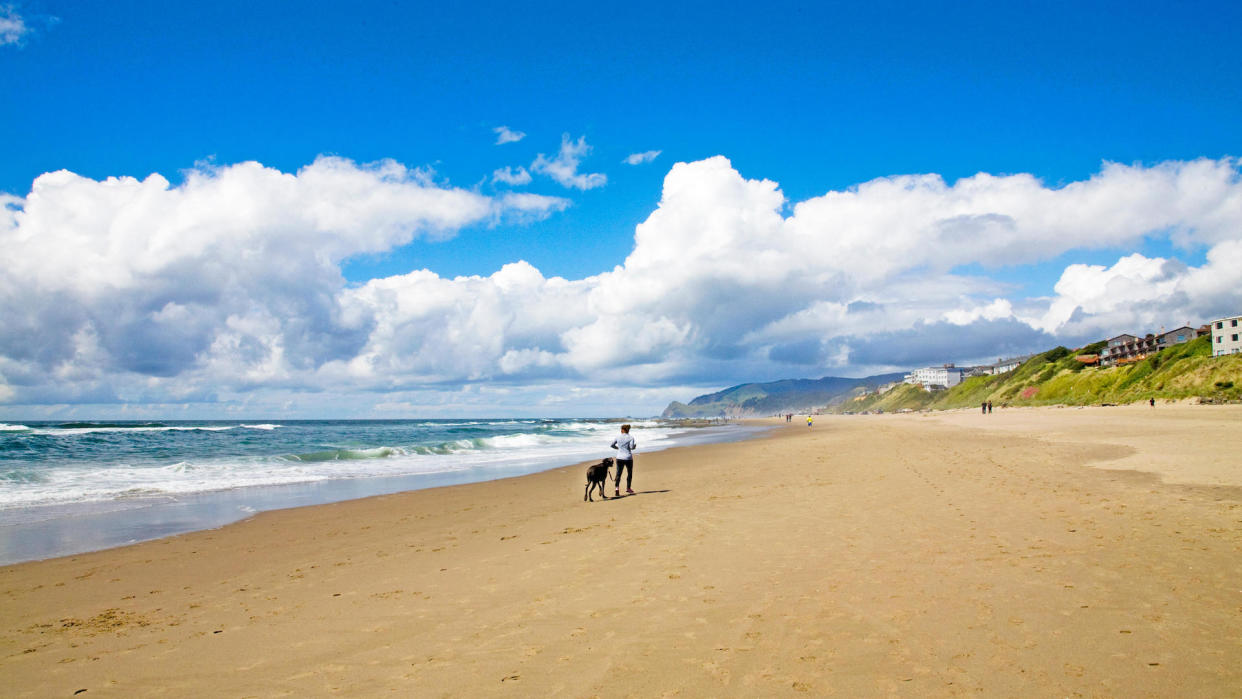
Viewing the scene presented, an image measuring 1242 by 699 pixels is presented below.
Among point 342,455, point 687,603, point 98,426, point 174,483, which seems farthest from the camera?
point 98,426

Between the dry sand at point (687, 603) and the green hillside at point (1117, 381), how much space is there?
5998 cm

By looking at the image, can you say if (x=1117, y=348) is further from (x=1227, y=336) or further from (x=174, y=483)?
(x=174, y=483)

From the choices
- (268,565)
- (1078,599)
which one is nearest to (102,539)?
(268,565)

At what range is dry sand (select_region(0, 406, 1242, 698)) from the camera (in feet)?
16.0

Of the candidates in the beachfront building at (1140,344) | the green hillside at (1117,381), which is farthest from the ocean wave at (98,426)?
the beachfront building at (1140,344)

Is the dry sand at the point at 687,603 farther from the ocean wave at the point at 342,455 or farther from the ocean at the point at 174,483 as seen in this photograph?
the ocean wave at the point at 342,455

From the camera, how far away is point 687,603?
22.1ft

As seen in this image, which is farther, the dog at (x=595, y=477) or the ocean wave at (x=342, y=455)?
the ocean wave at (x=342, y=455)

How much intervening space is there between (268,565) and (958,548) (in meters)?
10.5

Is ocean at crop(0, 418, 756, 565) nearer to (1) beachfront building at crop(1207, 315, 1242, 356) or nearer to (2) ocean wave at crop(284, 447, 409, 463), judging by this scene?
(2) ocean wave at crop(284, 447, 409, 463)

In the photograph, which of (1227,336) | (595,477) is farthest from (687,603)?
(1227,336)

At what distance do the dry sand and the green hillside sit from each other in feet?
197

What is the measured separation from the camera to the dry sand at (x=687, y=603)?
4.89 meters

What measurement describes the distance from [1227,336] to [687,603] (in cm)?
9824
